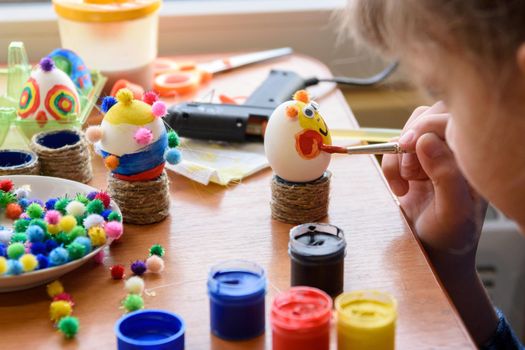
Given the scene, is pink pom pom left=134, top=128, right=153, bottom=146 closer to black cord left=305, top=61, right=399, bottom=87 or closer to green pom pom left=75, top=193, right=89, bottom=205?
green pom pom left=75, top=193, right=89, bottom=205

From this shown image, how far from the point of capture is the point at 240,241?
0.81 metres

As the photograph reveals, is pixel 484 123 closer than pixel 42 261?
→ Yes

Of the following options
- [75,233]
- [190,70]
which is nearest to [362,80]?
[190,70]

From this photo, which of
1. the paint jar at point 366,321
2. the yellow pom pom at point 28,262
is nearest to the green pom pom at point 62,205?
the yellow pom pom at point 28,262

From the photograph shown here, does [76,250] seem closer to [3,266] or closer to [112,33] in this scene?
[3,266]

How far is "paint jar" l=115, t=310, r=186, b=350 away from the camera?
63 centimetres

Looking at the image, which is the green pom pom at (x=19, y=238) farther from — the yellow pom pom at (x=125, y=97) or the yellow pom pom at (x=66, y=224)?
the yellow pom pom at (x=125, y=97)

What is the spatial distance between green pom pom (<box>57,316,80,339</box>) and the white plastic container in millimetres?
563

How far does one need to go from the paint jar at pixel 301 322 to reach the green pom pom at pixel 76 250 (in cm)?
19

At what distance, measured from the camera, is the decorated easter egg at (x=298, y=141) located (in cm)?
81

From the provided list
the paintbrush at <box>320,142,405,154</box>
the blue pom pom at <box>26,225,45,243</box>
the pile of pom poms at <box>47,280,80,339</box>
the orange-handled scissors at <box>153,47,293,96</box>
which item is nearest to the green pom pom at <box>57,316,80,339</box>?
the pile of pom poms at <box>47,280,80,339</box>

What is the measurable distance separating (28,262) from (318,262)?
243mm

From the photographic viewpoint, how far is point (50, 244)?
0.74m

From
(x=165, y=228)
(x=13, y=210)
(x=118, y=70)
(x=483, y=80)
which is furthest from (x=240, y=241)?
(x=118, y=70)
